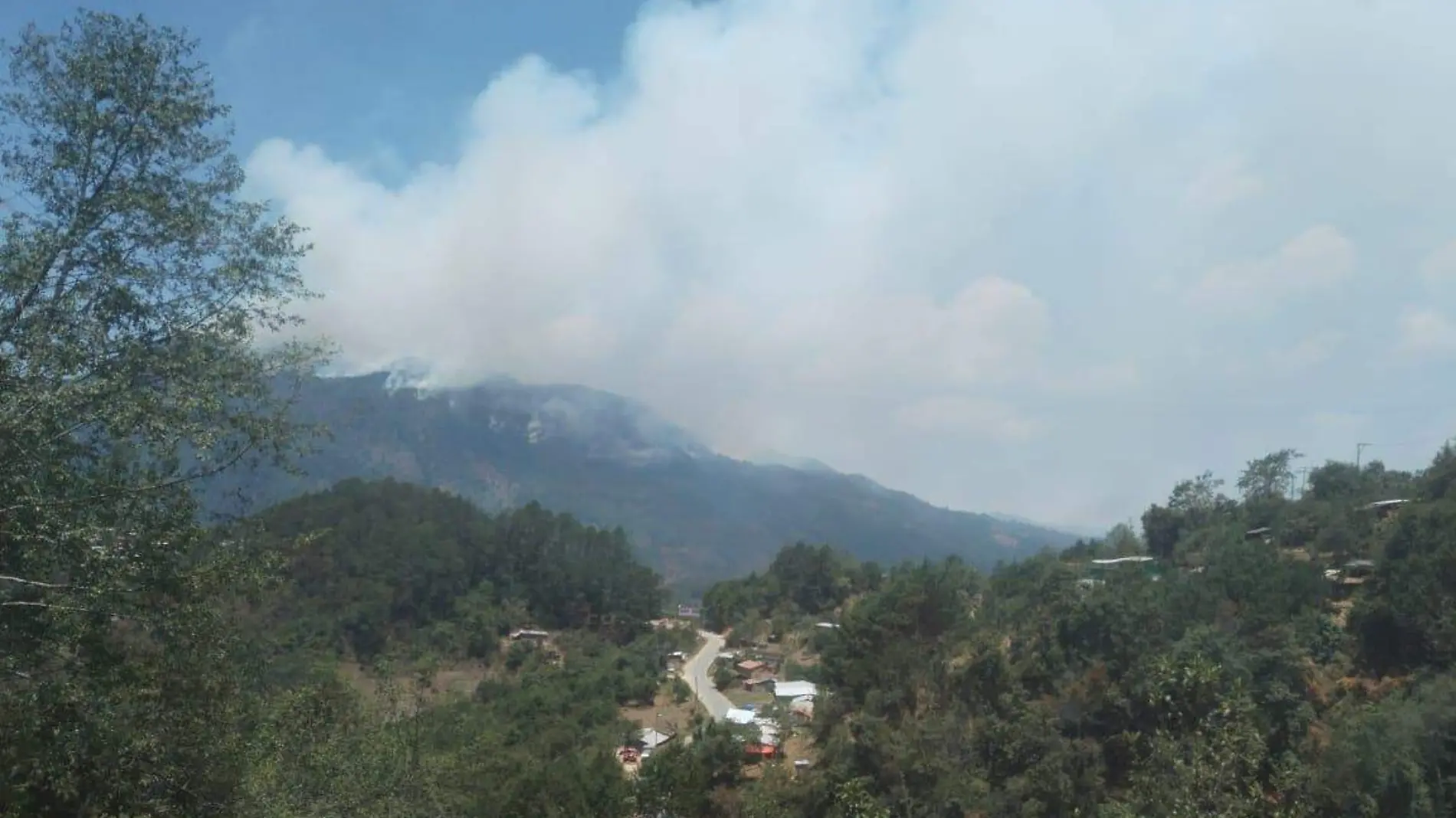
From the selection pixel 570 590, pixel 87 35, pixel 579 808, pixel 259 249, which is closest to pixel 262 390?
pixel 259 249

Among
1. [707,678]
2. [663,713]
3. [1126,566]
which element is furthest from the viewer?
[707,678]

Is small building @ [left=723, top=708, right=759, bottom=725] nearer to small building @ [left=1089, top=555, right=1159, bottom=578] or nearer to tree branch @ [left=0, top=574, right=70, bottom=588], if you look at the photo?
small building @ [left=1089, top=555, right=1159, bottom=578]

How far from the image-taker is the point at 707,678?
217ft

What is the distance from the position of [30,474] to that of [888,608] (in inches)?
1555

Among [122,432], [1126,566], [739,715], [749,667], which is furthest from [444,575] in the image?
[122,432]

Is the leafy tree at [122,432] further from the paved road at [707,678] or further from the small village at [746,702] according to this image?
the paved road at [707,678]

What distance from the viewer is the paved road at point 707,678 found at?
5638 cm

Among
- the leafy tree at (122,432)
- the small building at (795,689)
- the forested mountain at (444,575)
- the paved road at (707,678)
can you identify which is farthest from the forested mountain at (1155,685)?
the forested mountain at (444,575)

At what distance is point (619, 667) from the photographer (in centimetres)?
6303

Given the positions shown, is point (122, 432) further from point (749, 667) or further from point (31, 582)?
point (749, 667)

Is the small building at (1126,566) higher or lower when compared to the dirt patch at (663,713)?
higher

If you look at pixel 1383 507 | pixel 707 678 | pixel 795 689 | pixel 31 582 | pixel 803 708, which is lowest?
pixel 707 678

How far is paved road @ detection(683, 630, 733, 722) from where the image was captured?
56375mm

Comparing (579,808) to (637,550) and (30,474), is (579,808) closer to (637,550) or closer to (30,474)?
(30,474)
